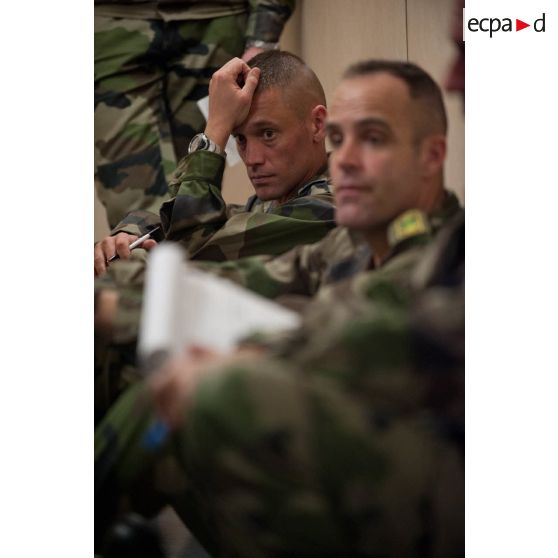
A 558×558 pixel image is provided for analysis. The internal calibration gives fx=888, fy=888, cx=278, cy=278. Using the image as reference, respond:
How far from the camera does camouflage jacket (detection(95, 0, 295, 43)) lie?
39.2 inches

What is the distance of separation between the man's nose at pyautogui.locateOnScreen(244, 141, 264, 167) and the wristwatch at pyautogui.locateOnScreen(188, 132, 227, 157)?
0.09 ft

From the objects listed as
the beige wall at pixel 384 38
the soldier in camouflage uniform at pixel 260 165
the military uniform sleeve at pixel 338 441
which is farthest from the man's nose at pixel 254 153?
the military uniform sleeve at pixel 338 441

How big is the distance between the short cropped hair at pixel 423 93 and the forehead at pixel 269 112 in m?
0.19

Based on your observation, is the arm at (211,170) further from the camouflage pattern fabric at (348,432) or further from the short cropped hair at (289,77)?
the camouflage pattern fabric at (348,432)

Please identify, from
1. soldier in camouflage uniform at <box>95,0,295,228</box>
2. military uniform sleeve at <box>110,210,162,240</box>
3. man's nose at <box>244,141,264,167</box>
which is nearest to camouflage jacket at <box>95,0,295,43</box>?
soldier in camouflage uniform at <box>95,0,295,228</box>

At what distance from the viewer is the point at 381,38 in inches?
31.8

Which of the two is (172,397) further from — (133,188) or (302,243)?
(133,188)

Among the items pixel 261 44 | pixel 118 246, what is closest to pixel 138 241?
pixel 118 246

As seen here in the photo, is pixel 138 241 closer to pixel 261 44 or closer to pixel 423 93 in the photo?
pixel 261 44

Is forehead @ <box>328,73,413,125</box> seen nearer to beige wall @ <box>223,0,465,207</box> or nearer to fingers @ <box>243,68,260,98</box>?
beige wall @ <box>223,0,465,207</box>

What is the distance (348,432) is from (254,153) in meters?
0.39

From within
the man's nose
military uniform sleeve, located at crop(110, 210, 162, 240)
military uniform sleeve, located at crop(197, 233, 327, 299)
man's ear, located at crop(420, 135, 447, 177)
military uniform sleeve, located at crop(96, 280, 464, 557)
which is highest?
the man's nose
